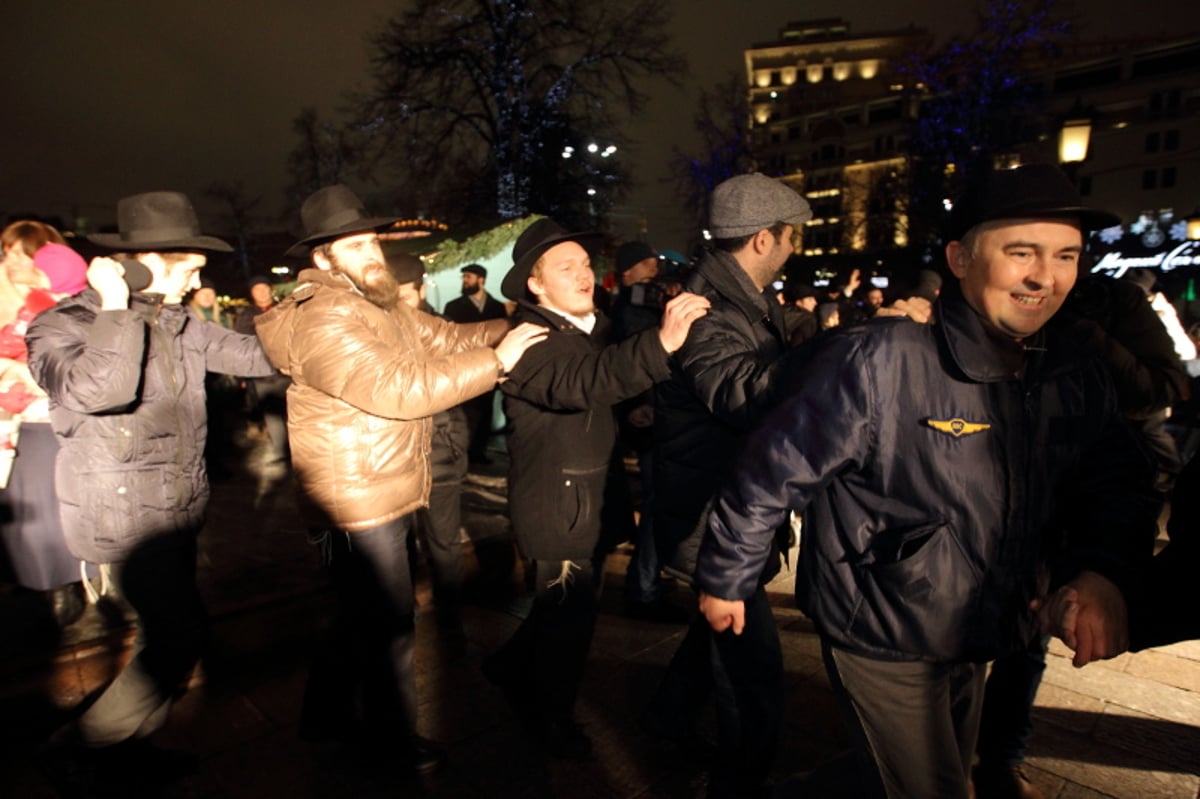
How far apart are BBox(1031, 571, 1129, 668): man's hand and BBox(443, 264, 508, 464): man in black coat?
6510 millimetres

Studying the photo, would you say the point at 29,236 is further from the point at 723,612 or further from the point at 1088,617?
the point at 1088,617

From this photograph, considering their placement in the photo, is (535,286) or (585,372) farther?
(535,286)

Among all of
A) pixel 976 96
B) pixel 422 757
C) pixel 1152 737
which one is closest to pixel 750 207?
pixel 422 757

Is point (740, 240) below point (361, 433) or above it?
above

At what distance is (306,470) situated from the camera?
2.71 meters

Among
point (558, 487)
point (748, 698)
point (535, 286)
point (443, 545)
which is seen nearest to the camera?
point (748, 698)

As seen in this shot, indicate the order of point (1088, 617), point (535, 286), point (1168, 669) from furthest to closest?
point (1168, 669), point (535, 286), point (1088, 617)

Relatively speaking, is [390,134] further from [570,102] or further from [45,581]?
[45,581]

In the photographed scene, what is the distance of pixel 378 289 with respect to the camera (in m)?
2.76

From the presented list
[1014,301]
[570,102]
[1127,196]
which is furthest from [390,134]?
[1127,196]

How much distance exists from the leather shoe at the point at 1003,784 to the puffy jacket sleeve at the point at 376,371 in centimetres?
248

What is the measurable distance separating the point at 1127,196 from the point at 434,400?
59.4m

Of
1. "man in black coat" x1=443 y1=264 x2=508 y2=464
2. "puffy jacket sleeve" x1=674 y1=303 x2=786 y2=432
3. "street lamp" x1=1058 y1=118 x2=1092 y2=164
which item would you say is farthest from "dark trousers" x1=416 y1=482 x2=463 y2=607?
"street lamp" x1=1058 y1=118 x2=1092 y2=164

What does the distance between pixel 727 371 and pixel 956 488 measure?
83 centimetres
